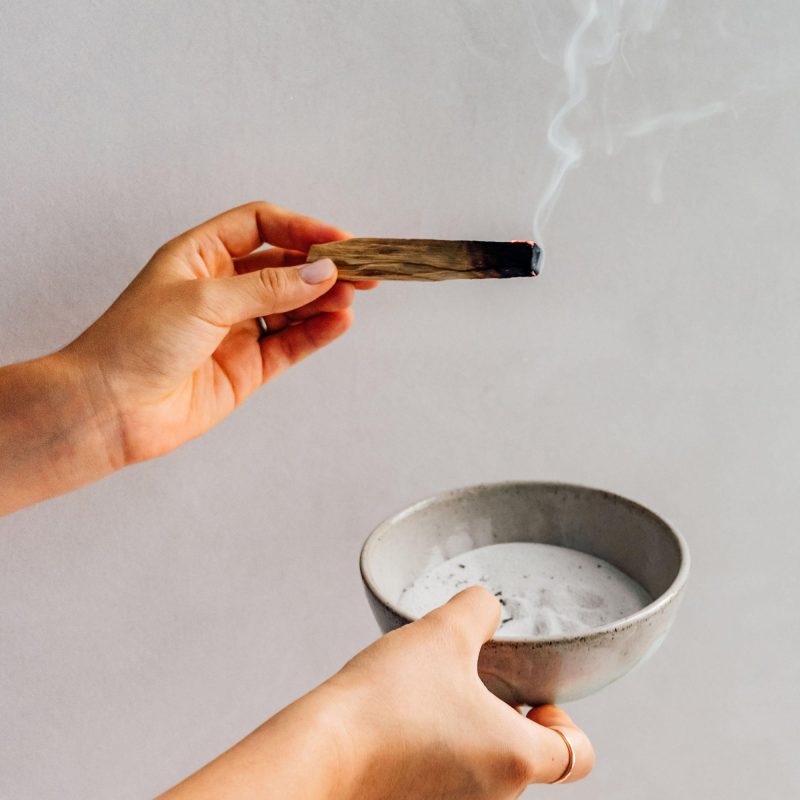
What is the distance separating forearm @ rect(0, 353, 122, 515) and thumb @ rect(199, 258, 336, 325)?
14cm

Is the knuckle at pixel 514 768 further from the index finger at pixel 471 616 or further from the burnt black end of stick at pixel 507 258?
the burnt black end of stick at pixel 507 258

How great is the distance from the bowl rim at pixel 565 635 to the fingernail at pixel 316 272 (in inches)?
8.5

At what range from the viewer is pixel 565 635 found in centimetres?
53

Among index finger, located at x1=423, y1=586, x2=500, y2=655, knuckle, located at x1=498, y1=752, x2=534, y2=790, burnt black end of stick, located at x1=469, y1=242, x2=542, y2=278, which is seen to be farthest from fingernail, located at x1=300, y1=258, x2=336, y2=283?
knuckle, located at x1=498, y1=752, x2=534, y2=790

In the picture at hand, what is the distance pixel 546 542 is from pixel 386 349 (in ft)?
0.97

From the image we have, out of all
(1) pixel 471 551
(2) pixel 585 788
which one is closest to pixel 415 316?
(1) pixel 471 551

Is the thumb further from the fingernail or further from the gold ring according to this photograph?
the gold ring

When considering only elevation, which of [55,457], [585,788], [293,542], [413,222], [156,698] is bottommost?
[585,788]

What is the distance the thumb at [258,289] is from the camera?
0.64m

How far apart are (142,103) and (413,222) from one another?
30cm

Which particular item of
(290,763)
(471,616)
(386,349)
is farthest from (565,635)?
(386,349)

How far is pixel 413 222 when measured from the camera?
0.86 meters

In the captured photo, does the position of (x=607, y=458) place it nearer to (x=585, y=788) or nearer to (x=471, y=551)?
(x=471, y=551)

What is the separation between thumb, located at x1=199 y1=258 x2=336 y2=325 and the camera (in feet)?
2.10
